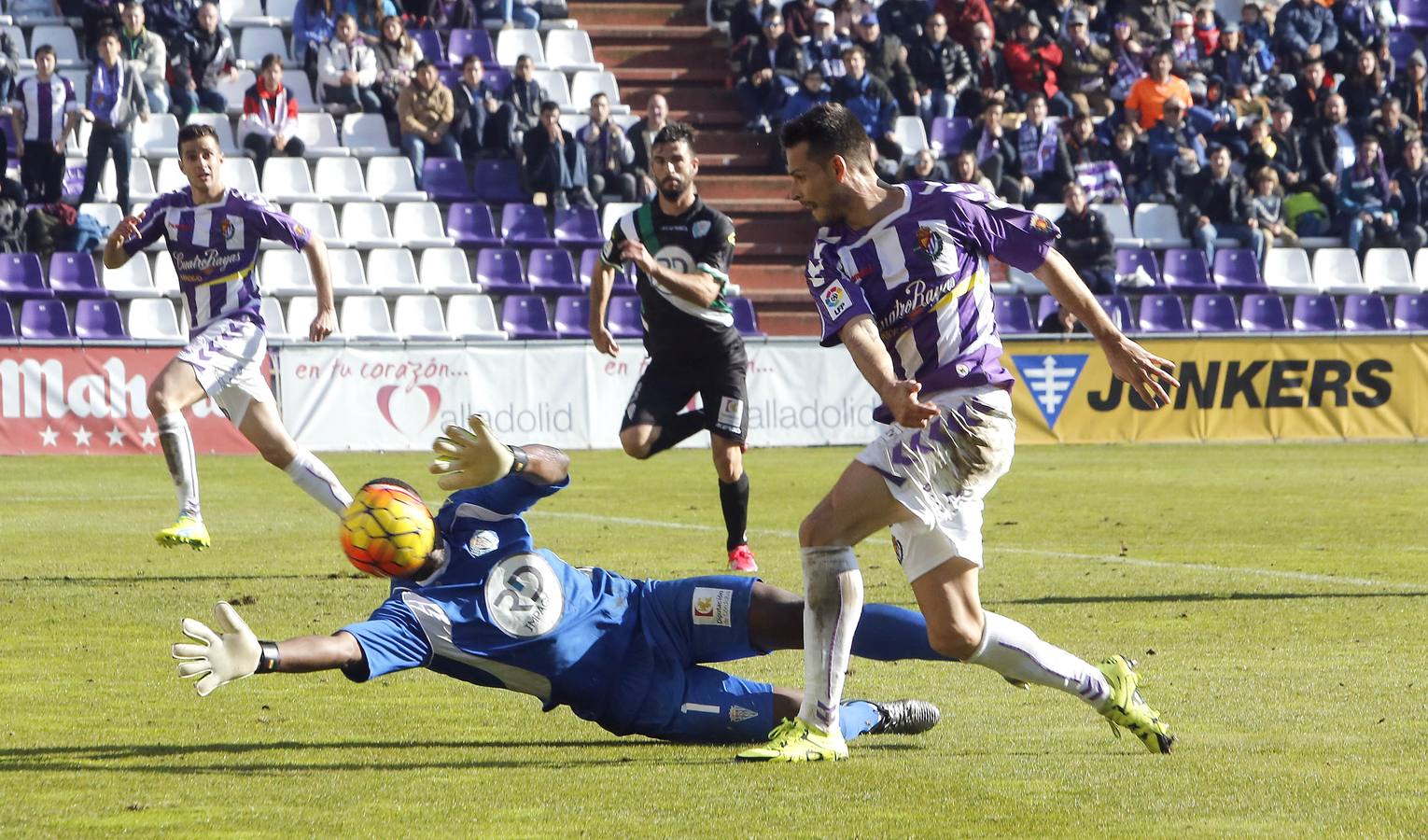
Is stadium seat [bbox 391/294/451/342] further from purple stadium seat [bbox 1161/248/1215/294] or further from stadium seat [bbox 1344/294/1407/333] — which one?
stadium seat [bbox 1344/294/1407/333]

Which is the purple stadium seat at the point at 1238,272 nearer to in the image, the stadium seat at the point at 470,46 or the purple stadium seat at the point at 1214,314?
the purple stadium seat at the point at 1214,314

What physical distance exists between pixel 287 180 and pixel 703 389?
44.8ft

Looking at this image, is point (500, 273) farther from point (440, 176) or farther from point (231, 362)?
point (231, 362)

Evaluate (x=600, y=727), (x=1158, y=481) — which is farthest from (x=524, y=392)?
(x=600, y=727)

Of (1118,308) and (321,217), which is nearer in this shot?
(321,217)

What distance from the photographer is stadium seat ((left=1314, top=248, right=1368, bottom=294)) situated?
26000 millimetres

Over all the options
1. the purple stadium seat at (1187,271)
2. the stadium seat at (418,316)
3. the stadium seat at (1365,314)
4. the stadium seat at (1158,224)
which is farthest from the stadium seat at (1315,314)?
the stadium seat at (418,316)

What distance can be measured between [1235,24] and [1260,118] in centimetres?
483

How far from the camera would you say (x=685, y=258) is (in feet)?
33.9

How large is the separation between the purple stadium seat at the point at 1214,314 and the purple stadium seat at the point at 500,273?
28.5ft

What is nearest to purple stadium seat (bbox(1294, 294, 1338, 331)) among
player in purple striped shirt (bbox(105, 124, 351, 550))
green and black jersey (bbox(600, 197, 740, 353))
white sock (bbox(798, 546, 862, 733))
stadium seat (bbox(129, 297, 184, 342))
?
stadium seat (bbox(129, 297, 184, 342))

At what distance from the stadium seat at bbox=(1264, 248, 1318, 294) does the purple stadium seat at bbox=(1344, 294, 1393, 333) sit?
58cm

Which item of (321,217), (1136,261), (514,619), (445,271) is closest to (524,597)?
(514,619)

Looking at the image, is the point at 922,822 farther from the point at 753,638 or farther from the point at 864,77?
the point at 864,77
